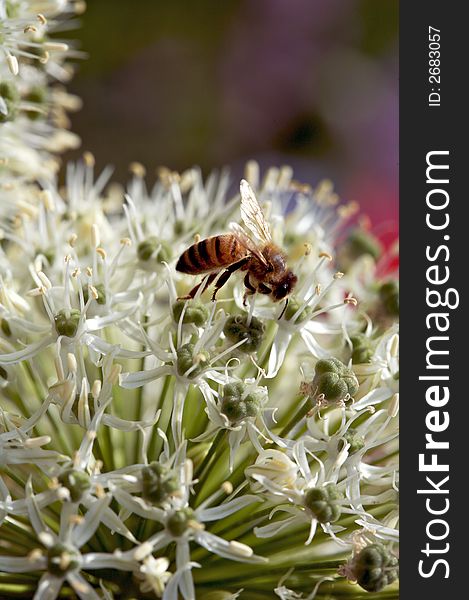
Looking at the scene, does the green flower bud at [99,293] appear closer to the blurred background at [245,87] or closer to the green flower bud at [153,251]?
the green flower bud at [153,251]

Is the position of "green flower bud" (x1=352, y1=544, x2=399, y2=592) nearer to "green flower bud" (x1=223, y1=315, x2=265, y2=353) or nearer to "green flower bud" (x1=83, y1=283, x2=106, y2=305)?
"green flower bud" (x1=223, y1=315, x2=265, y2=353)

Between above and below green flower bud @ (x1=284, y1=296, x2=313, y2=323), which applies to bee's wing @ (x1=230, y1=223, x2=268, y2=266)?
above

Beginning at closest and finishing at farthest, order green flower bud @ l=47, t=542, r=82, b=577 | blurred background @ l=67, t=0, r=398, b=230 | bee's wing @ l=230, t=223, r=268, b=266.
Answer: green flower bud @ l=47, t=542, r=82, b=577, bee's wing @ l=230, t=223, r=268, b=266, blurred background @ l=67, t=0, r=398, b=230

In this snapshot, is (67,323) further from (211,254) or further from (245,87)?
(245,87)

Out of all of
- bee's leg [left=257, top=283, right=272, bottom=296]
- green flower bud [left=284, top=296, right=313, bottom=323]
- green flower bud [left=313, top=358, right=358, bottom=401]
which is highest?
bee's leg [left=257, top=283, right=272, bottom=296]

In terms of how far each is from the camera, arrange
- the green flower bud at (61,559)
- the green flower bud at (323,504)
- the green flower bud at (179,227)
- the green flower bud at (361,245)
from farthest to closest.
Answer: the green flower bud at (361,245)
the green flower bud at (179,227)
the green flower bud at (323,504)
the green flower bud at (61,559)

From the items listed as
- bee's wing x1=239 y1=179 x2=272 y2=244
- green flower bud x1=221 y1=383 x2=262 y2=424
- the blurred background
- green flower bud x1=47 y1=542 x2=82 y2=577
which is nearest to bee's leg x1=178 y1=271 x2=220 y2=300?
bee's wing x1=239 y1=179 x2=272 y2=244

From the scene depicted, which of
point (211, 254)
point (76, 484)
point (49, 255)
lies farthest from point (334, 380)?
point (49, 255)

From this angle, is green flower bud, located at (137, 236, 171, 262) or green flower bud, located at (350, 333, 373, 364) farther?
green flower bud, located at (137, 236, 171, 262)

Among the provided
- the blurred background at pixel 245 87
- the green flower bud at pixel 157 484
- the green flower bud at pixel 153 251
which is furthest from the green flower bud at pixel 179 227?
the blurred background at pixel 245 87
